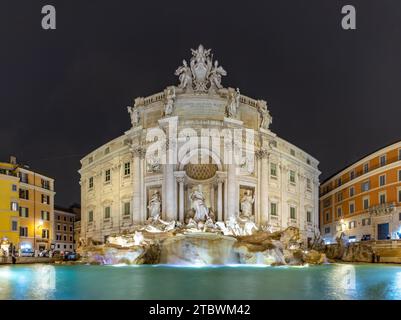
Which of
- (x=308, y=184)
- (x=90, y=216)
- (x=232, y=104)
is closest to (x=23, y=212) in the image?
(x=90, y=216)

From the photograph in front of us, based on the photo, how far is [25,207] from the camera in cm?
6153

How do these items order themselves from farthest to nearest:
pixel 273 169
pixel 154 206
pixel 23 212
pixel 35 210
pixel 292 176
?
pixel 35 210 → pixel 23 212 → pixel 292 176 → pixel 273 169 → pixel 154 206

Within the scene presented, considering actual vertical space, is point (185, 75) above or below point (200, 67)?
below

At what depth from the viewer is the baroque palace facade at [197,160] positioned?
41562 mm

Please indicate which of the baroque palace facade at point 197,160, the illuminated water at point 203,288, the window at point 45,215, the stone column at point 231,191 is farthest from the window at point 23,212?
the illuminated water at point 203,288

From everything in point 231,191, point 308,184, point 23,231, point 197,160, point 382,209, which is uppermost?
point 197,160

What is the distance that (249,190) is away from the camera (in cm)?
4444

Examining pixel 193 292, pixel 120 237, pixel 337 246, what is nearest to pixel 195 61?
pixel 120 237

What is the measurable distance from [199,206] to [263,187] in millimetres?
8401

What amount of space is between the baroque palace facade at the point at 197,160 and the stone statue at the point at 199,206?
3.4 inches

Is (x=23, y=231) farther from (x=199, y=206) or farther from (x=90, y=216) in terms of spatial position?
(x=199, y=206)
